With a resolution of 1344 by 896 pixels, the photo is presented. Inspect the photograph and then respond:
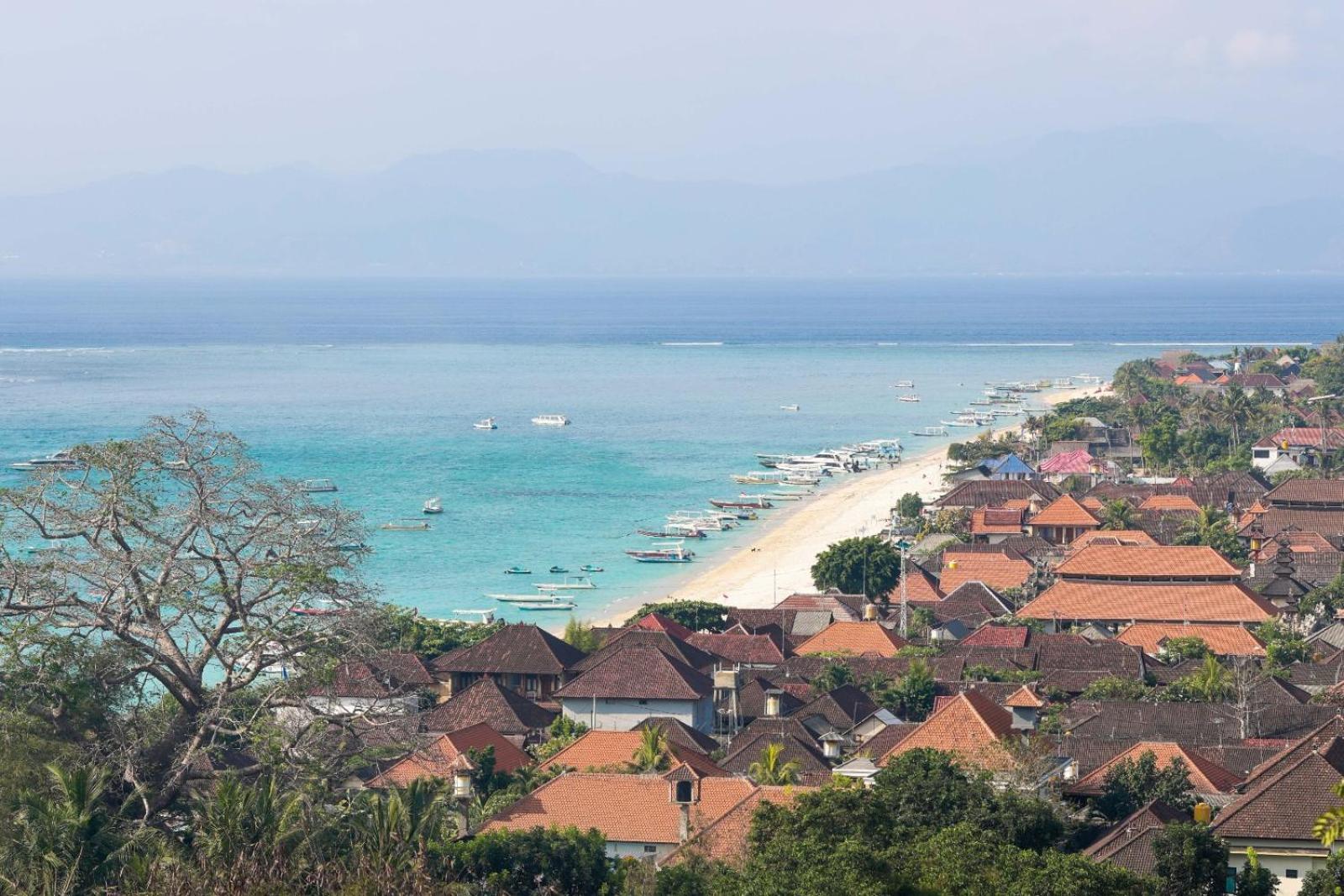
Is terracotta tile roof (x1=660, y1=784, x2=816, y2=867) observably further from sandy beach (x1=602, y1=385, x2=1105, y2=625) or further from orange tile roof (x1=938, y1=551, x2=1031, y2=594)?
sandy beach (x1=602, y1=385, x2=1105, y2=625)

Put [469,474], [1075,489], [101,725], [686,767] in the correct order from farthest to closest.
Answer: [469,474]
[1075,489]
[686,767]
[101,725]

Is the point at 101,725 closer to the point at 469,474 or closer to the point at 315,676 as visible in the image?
the point at 315,676

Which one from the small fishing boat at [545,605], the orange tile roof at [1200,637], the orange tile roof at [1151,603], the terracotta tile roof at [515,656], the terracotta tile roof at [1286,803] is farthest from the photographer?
the small fishing boat at [545,605]

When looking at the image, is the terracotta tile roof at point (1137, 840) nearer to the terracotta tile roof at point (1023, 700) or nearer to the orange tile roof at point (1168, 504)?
the terracotta tile roof at point (1023, 700)

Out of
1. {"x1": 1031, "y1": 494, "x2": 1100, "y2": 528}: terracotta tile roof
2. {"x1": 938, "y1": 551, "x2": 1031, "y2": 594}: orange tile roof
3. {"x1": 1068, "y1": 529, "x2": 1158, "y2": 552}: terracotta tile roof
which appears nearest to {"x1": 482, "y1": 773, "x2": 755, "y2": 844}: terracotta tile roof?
Answer: {"x1": 938, "y1": 551, "x2": 1031, "y2": 594}: orange tile roof

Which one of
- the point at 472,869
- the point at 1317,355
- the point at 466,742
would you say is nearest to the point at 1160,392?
the point at 1317,355

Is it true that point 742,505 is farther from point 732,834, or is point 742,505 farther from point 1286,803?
point 732,834

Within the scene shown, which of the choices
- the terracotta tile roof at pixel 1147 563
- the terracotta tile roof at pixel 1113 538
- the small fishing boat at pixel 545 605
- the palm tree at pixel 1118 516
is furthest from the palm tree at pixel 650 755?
the palm tree at pixel 1118 516
